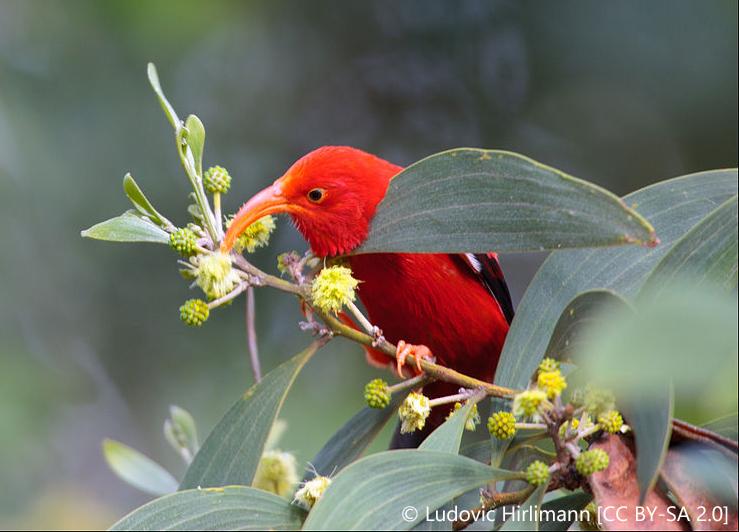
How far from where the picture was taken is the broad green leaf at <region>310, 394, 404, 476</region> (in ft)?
7.95

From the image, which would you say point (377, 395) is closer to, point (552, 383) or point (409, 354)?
point (409, 354)

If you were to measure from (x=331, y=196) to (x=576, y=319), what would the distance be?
1022mm

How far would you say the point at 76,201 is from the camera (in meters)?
6.64

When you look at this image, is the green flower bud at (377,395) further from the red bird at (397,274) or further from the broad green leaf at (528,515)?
the broad green leaf at (528,515)

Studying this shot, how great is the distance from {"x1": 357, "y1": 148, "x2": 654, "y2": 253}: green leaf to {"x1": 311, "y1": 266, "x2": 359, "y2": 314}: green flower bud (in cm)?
14

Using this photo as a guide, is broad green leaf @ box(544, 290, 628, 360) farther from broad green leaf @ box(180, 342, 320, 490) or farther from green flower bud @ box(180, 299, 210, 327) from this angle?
green flower bud @ box(180, 299, 210, 327)

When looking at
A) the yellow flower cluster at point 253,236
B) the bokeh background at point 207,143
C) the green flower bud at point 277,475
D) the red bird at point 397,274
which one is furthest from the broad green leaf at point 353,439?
the bokeh background at point 207,143

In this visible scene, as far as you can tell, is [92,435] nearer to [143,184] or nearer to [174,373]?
[174,373]

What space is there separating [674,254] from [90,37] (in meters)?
6.01

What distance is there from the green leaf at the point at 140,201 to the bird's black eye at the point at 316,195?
28.8 inches

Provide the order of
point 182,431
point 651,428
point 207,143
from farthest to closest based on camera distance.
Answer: point 207,143 → point 182,431 → point 651,428

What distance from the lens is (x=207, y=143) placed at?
7.55 m

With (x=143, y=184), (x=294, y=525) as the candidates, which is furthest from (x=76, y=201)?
(x=294, y=525)

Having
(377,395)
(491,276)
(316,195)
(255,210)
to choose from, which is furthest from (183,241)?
(491,276)
